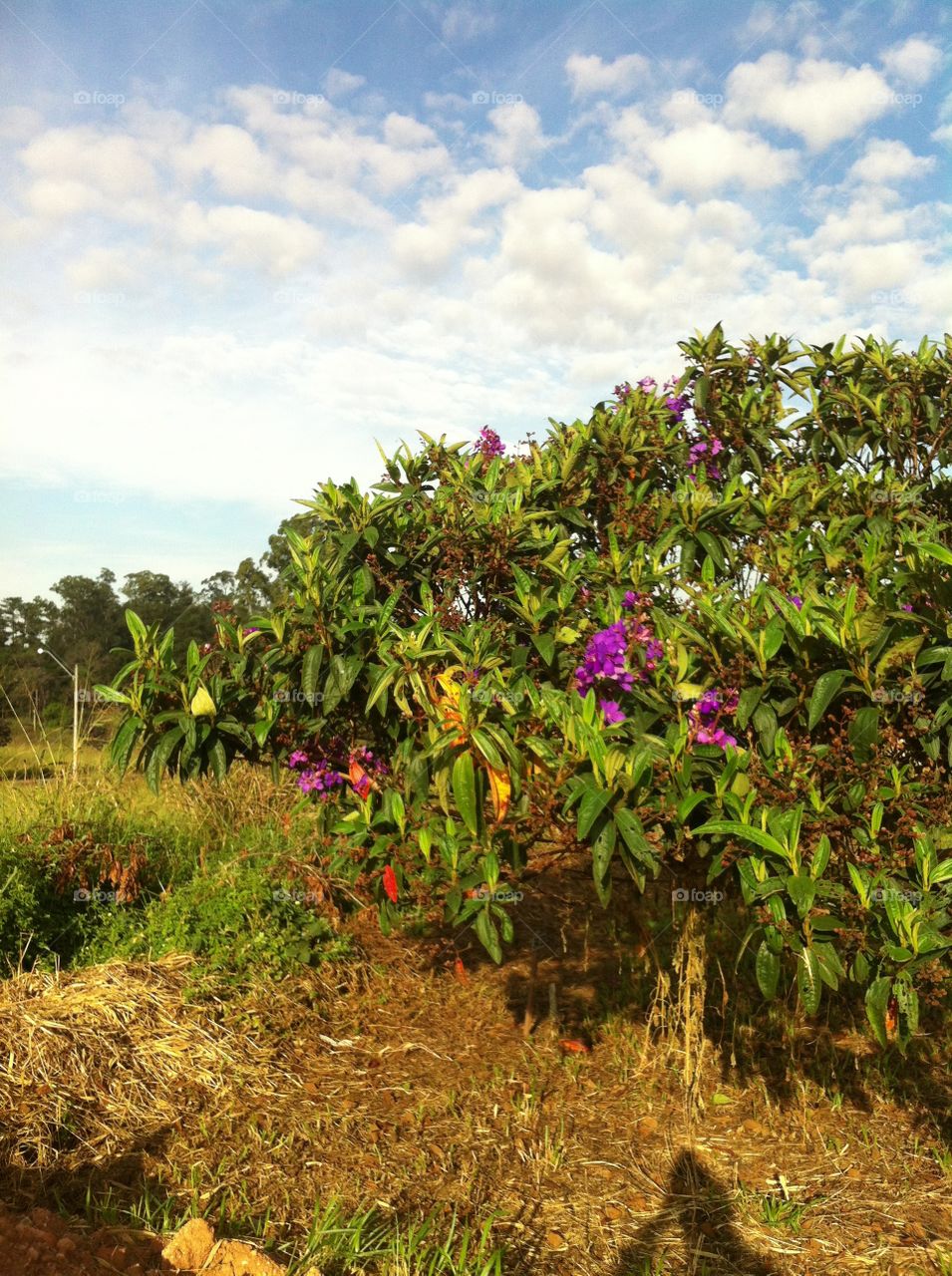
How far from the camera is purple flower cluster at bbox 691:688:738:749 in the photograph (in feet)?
9.28

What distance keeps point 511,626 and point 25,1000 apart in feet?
7.56

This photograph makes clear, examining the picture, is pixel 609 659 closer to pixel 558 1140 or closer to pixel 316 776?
pixel 316 776

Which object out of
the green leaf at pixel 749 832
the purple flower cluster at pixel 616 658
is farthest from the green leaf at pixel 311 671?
the green leaf at pixel 749 832

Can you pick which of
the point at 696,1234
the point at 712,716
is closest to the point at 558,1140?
the point at 696,1234

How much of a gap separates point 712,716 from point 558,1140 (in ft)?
4.88

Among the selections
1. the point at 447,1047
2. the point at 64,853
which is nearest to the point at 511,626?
the point at 447,1047

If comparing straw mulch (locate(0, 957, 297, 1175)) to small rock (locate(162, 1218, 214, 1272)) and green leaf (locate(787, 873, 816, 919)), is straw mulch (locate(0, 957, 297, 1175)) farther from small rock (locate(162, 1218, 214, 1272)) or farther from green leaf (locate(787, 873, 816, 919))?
green leaf (locate(787, 873, 816, 919))

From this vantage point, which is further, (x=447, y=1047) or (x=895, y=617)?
(x=447, y=1047)

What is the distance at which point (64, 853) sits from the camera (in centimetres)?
494

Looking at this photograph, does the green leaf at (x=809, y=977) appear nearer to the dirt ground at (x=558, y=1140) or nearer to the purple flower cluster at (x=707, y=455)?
the dirt ground at (x=558, y=1140)

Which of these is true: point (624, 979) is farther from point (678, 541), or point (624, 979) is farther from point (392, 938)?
point (678, 541)

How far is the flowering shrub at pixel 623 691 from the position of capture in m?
2.62

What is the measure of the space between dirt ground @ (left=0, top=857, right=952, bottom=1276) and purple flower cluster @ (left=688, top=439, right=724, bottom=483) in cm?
200

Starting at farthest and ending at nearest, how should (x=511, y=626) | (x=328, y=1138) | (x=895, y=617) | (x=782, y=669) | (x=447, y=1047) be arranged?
1. (x=447, y=1047)
2. (x=511, y=626)
3. (x=328, y=1138)
4. (x=782, y=669)
5. (x=895, y=617)
